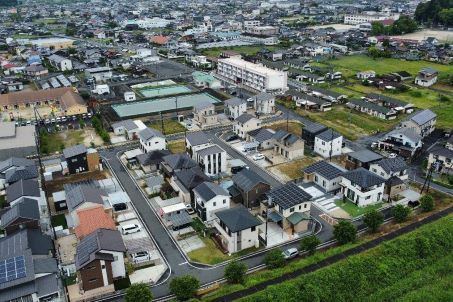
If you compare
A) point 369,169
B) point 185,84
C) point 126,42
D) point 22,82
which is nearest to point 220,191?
point 369,169

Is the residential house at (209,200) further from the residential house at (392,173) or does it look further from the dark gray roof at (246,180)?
the residential house at (392,173)

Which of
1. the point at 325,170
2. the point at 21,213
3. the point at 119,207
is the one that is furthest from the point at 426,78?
the point at 21,213

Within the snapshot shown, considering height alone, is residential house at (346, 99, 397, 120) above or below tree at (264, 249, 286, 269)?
above

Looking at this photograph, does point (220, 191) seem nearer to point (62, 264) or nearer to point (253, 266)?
point (253, 266)

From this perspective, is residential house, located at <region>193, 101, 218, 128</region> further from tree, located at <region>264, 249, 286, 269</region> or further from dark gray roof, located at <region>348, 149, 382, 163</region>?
tree, located at <region>264, 249, 286, 269</region>

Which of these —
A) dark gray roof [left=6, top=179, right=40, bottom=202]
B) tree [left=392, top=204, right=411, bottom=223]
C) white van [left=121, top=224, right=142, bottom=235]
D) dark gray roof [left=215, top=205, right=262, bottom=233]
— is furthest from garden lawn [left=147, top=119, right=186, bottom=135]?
tree [left=392, top=204, right=411, bottom=223]

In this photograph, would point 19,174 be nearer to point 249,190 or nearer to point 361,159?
point 249,190
